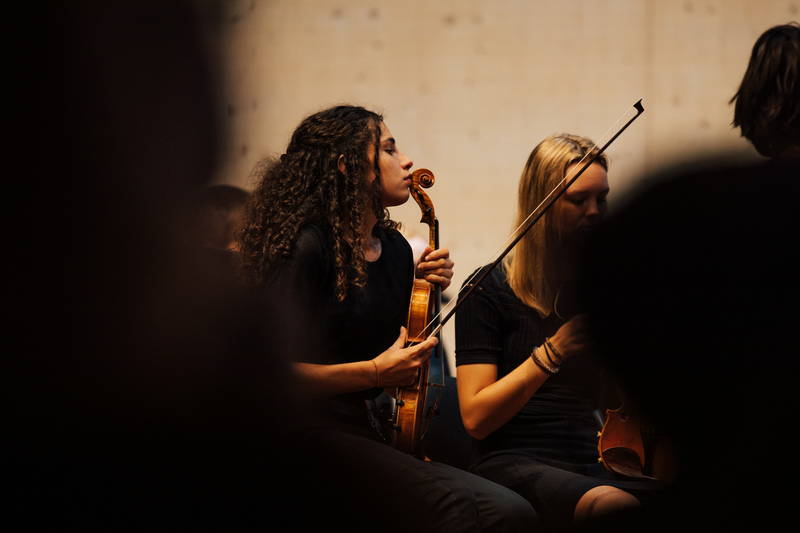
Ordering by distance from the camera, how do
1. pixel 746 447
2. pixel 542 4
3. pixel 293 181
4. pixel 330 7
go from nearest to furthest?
pixel 746 447, pixel 330 7, pixel 293 181, pixel 542 4

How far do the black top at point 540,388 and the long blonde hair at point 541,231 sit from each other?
39 millimetres

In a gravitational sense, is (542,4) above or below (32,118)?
above

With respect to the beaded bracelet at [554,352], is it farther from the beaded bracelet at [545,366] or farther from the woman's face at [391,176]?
the woman's face at [391,176]

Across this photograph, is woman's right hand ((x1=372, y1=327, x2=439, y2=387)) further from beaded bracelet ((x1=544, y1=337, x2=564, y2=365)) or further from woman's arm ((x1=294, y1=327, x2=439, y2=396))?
beaded bracelet ((x1=544, y1=337, x2=564, y2=365))

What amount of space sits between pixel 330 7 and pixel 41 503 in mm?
783

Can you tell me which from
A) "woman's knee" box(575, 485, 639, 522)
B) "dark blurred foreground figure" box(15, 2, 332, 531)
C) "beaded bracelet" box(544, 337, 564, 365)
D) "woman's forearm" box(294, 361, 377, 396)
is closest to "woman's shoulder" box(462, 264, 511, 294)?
"beaded bracelet" box(544, 337, 564, 365)

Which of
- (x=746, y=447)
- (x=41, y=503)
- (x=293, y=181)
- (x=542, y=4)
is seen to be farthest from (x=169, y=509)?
(x=542, y=4)

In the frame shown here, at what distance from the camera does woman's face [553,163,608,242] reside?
68.3 inches

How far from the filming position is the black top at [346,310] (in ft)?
4.94

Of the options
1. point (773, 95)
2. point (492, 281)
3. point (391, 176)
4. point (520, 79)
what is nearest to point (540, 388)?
point (492, 281)

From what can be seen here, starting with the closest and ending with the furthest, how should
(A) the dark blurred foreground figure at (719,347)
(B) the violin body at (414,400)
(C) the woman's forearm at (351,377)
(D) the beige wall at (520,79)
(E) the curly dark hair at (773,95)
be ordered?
(A) the dark blurred foreground figure at (719,347)
(E) the curly dark hair at (773,95)
(C) the woman's forearm at (351,377)
(B) the violin body at (414,400)
(D) the beige wall at (520,79)

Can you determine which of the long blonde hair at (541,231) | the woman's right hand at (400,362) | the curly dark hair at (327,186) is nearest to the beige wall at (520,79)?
the curly dark hair at (327,186)

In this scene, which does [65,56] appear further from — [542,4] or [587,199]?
[542,4]

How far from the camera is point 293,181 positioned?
1722 mm
